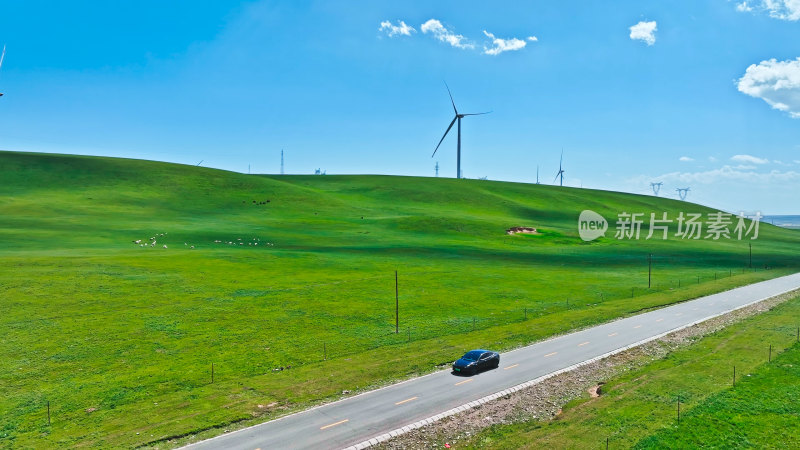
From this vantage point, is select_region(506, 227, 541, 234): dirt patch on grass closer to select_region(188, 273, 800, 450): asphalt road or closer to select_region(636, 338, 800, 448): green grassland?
select_region(188, 273, 800, 450): asphalt road

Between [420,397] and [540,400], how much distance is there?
7.91 metres

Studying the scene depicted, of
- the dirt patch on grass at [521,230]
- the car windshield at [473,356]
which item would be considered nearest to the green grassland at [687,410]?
the car windshield at [473,356]

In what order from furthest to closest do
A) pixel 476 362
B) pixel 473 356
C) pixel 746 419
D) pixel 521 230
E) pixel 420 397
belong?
pixel 521 230 < pixel 473 356 < pixel 476 362 < pixel 420 397 < pixel 746 419

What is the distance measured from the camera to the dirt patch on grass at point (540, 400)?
1046 inches

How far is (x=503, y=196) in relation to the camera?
18812cm

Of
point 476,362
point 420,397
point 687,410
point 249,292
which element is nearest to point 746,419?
point 687,410

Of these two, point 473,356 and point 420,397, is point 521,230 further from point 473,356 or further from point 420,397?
point 420,397

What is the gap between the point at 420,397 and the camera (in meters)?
31.7

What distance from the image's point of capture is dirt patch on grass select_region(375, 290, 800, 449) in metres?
26.6

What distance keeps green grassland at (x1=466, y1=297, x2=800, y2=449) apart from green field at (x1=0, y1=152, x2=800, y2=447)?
11986 mm

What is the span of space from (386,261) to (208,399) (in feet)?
183

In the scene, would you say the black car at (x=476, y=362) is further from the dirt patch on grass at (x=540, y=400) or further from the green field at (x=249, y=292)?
the dirt patch on grass at (x=540, y=400)

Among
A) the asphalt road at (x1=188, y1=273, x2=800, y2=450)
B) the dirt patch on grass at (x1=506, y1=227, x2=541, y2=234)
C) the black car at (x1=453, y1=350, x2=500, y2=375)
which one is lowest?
the asphalt road at (x1=188, y1=273, x2=800, y2=450)

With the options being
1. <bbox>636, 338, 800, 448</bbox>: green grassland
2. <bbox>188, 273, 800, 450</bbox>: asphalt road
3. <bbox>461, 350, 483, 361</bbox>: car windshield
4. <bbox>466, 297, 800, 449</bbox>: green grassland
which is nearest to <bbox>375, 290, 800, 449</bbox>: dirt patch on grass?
<bbox>466, 297, 800, 449</bbox>: green grassland
